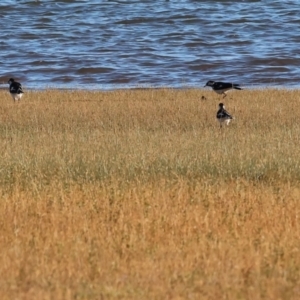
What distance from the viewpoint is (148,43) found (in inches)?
1331

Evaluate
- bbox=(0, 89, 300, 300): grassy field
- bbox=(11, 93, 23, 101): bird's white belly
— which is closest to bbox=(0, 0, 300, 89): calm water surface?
bbox=(11, 93, 23, 101): bird's white belly

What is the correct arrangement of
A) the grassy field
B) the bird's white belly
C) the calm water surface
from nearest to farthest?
1. the grassy field
2. the bird's white belly
3. the calm water surface

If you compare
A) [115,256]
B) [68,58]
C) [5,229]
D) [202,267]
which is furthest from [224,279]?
[68,58]

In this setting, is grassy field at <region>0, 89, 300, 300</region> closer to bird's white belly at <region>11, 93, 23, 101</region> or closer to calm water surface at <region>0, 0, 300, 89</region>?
bird's white belly at <region>11, 93, 23, 101</region>

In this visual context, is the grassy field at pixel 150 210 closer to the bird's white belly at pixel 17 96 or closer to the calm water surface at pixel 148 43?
the bird's white belly at pixel 17 96

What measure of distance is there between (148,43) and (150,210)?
1003 inches

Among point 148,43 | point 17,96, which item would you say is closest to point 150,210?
point 17,96

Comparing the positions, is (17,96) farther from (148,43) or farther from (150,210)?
(148,43)

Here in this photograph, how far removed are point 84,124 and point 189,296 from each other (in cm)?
1001

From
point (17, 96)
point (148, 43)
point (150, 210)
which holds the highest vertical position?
point (150, 210)

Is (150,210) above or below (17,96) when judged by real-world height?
above

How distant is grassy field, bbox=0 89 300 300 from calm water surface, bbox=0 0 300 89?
11220mm

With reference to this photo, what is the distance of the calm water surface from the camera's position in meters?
27.1

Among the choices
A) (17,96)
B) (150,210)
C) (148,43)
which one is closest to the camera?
(150,210)
